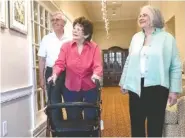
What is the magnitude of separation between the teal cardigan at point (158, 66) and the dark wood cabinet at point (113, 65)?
35.1 ft

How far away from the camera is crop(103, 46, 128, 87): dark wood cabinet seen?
1284 centimetres

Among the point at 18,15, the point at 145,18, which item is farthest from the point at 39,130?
the point at 145,18

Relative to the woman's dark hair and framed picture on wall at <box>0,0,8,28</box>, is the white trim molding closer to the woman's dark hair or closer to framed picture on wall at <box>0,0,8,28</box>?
framed picture on wall at <box>0,0,8,28</box>

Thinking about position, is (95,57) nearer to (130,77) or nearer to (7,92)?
(130,77)

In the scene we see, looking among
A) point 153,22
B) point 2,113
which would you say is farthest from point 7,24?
point 153,22

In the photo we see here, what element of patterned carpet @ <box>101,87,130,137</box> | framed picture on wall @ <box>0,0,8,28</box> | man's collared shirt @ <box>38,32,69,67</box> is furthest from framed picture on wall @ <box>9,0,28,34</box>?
patterned carpet @ <box>101,87,130,137</box>

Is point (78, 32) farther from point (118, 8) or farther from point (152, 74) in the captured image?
point (118, 8)

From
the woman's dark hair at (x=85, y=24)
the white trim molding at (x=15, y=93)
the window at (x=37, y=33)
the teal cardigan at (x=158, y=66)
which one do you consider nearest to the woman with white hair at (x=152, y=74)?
the teal cardigan at (x=158, y=66)

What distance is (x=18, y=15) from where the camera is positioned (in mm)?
2746

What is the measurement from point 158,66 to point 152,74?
0.08m

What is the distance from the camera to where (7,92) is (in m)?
2.37

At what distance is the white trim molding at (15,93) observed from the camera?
2.31 meters

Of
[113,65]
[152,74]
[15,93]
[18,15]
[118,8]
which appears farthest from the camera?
[113,65]

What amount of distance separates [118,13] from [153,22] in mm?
8278
